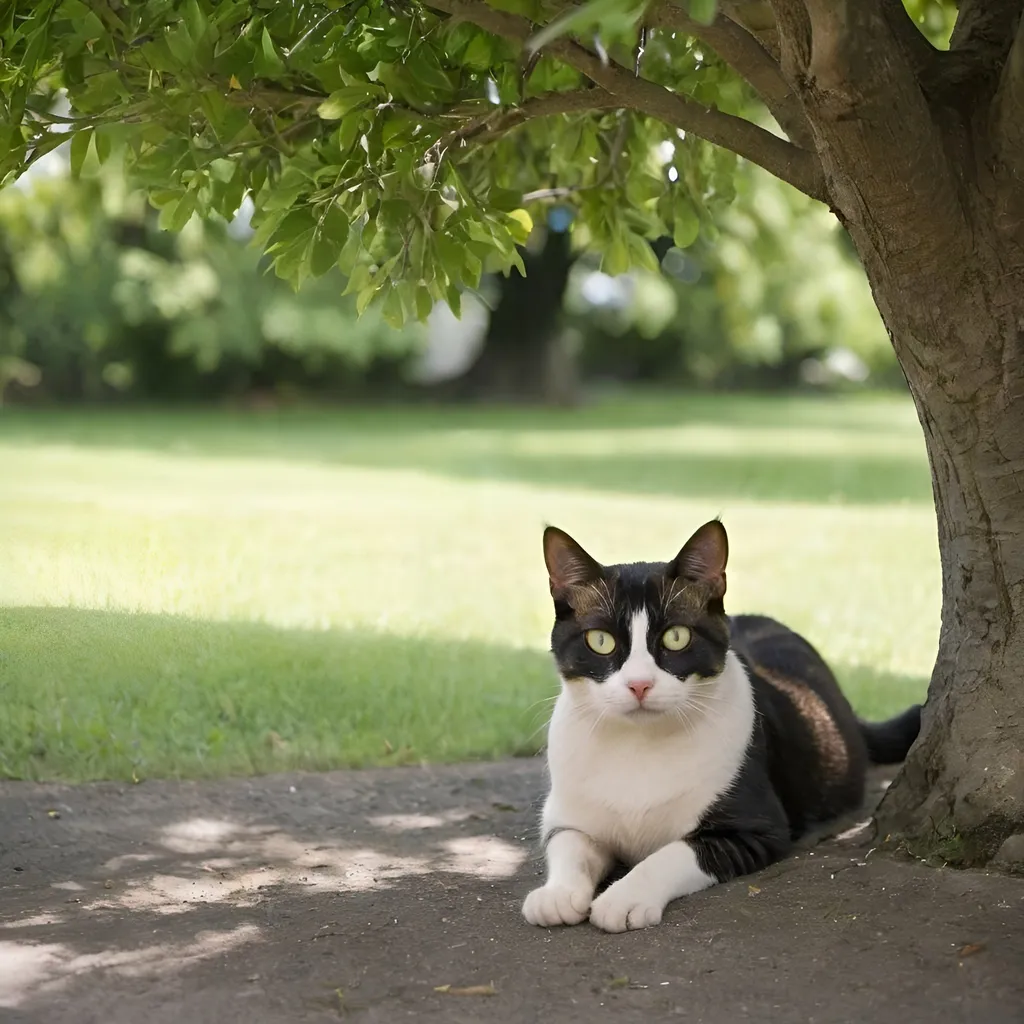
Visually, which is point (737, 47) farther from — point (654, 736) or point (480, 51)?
point (654, 736)

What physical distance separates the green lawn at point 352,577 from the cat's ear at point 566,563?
0.85 metres

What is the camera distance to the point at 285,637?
592cm

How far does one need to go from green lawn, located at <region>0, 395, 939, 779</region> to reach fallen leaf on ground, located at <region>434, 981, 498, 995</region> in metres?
1.62

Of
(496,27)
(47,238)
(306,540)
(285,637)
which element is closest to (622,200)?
(496,27)

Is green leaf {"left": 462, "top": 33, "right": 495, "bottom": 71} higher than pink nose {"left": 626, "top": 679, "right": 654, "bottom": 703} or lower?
higher

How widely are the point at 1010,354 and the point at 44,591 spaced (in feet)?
9.21

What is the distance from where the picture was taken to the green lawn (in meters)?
4.51

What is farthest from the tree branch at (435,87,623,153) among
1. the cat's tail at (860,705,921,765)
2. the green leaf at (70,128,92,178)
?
the cat's tail at (860,705,921,765)

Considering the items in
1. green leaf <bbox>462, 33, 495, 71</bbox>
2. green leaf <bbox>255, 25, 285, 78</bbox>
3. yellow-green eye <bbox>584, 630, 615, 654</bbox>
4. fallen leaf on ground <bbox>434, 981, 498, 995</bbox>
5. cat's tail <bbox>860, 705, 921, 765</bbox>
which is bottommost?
fallen leaf on ground <bbox>434, 981, 498, 995</bbox>

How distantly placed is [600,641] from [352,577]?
16.3 ft

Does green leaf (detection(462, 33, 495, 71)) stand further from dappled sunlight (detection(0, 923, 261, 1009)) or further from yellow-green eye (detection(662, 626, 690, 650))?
dappled sunlight (detection(0, 923, 261, 1009))

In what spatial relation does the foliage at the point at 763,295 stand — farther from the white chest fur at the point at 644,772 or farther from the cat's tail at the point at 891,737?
the white chest fur at the point at 644,772

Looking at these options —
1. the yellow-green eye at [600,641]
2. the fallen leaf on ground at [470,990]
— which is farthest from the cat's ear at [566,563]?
the fallen leaf on ground at [470,990]

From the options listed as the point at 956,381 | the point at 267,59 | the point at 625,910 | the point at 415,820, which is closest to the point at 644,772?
the point at 625,910
